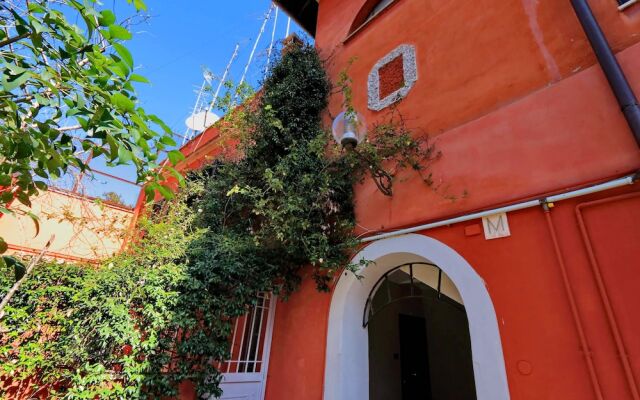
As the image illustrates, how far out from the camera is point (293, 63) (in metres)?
6.52

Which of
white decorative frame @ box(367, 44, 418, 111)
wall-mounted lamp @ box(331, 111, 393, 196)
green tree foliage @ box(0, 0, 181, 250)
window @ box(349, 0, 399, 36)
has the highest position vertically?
window @ box(349, 0, 399, 36)

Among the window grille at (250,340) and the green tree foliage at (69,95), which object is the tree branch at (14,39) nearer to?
the green tree foliage at (69,95)

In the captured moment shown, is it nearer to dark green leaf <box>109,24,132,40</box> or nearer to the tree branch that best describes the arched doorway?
dark green leaf <box>109,24,132,40</box>

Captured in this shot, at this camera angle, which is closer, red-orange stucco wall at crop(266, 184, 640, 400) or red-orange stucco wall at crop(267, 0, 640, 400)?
red-orange stucco wall at crop(266, 184, 640, 400)

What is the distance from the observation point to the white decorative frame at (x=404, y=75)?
16.2 feet

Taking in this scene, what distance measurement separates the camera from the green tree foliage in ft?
5.35

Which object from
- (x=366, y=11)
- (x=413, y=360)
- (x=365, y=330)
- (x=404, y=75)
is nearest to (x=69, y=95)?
(x=365, y=330)

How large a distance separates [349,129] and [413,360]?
21.2 ft

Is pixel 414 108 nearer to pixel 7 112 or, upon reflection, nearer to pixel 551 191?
pixel 551 191

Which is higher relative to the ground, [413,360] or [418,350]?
[418,350]

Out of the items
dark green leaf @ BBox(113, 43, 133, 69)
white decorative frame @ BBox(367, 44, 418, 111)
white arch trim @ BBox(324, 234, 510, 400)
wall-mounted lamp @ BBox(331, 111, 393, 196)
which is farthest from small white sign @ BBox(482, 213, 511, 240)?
dark green leaf @ BBox(113, 43, 133, 69)

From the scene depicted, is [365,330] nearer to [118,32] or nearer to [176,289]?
[176,289]

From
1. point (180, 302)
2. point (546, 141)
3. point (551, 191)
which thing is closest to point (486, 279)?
point (551, 191)

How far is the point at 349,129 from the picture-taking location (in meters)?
3.66
